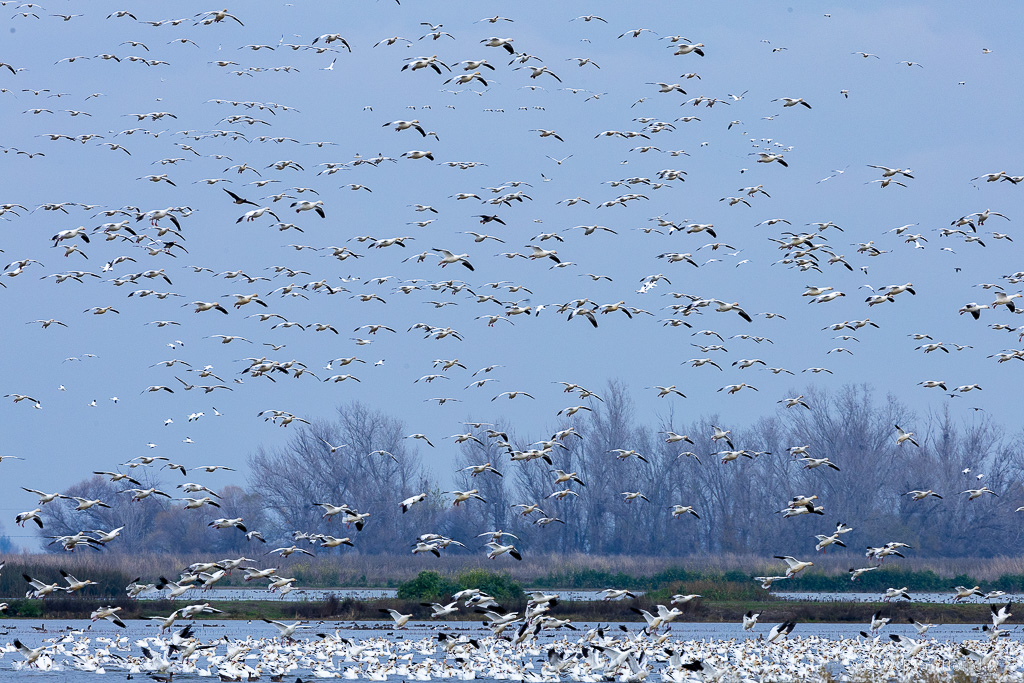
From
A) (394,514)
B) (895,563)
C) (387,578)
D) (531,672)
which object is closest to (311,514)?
(394,514)

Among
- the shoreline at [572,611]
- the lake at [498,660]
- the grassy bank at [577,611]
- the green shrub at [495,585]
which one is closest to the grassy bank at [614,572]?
the green shrub at [495,585]

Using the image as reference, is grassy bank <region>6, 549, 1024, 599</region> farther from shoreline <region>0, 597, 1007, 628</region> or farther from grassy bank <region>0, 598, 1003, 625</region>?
grassy bank <region>0, 598, 1003, 625</region>

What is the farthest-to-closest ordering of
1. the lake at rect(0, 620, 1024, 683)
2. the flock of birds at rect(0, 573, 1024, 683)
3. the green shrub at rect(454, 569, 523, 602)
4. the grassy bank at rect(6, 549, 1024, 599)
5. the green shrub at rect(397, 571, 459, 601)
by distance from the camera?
1. the grassy bank at rect(6, 549, 1024, 599)
2. the green shrub at rect(397, 571, 459, 601)
3. the green shrub at rect(454, 569, 523, 602)
4. the lake at rect(0, 620, 1024, 683)
5. the flock of birds at rect(0, 573, 1024, 683)

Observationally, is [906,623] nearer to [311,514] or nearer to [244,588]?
[244,588]

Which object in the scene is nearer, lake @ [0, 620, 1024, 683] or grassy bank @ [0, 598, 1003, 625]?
lake @ [0, 620, 1024, 683]

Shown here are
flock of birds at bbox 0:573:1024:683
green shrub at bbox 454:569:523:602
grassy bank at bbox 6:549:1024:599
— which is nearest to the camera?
flock of birds at bbox 0:573:1024:683

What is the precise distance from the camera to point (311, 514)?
84062 mm

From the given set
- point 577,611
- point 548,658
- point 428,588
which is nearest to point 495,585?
point 428,588

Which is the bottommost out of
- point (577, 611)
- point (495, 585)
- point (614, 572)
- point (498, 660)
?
point (577, 611)

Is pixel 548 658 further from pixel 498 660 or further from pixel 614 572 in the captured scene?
pixel 614 572

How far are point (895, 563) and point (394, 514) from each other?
35.4 m

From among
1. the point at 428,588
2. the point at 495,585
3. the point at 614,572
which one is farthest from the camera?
the point at 614,572

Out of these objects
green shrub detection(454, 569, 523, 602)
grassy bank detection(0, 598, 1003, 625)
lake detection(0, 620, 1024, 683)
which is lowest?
grassy bank detection(0, 598, 1003, 625)

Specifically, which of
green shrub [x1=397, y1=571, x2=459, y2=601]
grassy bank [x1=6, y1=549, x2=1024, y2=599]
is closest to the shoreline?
green shrub [x1=397, y1=571, x2=459, y2=601]
